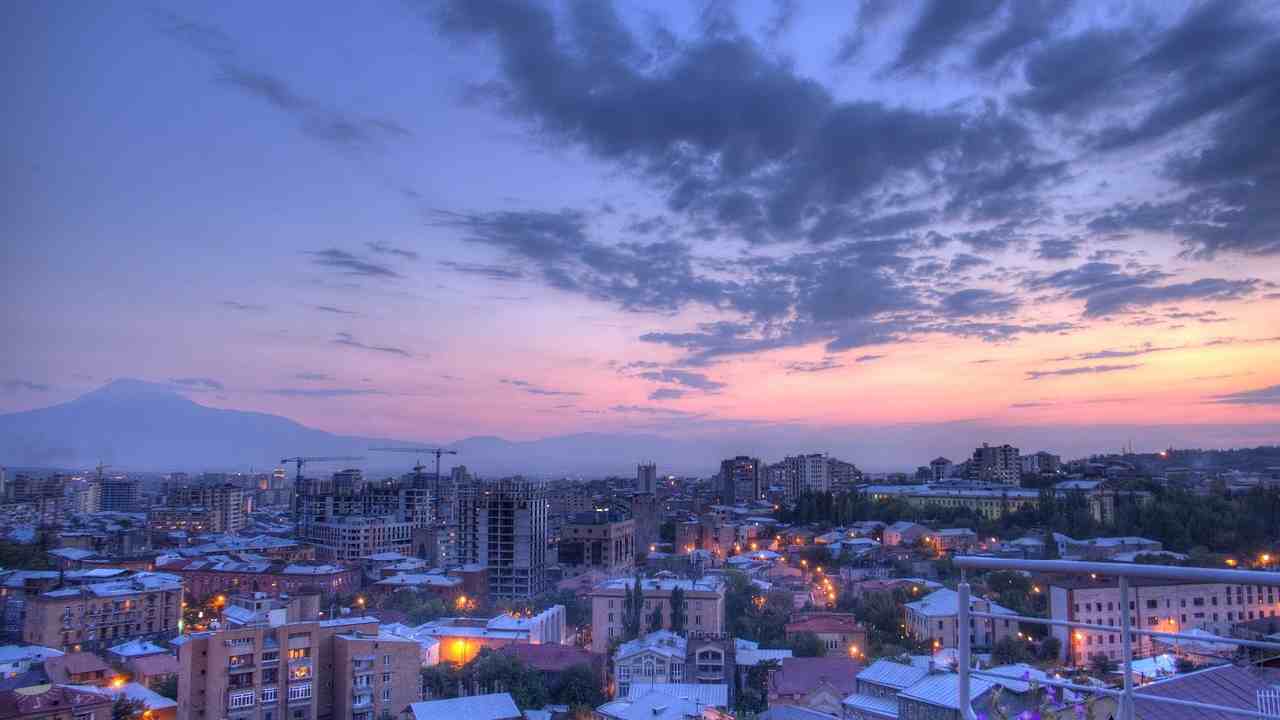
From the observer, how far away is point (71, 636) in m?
12.4

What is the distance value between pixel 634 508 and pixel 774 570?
9.80 m

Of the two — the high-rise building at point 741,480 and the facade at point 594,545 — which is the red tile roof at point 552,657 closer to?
the facade at point 594,545

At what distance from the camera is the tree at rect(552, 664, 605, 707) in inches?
359

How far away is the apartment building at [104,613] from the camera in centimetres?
1223

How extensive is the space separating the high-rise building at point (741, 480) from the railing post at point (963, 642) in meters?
47.9

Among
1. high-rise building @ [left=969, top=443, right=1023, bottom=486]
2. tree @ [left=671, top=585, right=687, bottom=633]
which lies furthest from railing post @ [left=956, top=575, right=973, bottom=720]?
high-rise building @ [left=969, top=443, right=1023, bottom=486]

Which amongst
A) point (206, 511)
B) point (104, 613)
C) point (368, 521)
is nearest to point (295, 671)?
point (104, 613)

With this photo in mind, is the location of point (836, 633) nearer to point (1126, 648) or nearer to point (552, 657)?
point (552, 657)

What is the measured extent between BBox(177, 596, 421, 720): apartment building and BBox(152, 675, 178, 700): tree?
71cm

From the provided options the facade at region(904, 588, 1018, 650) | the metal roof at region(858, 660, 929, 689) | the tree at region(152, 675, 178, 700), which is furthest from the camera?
the facade at region(904, 588, 1018, 650)

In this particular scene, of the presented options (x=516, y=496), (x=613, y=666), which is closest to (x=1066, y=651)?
(x=613, y=666)

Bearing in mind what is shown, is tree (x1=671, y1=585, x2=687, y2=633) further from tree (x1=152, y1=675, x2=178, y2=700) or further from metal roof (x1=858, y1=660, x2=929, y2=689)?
tree (x1=152, y1=675, x2=178, y2=700)

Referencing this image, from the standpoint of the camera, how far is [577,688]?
9234 mm

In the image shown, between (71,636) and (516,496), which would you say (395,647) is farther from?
(516,496)
